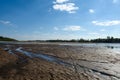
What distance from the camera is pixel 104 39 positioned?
171m

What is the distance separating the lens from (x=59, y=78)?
9523 millimetres

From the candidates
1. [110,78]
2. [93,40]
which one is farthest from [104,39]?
[110,78]

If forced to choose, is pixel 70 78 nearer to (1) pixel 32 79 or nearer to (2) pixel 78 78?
(2) pixel 78 78

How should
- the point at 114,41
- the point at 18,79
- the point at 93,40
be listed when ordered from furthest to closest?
the point at 93,40 < the point at 114,41 < the point at 18,79

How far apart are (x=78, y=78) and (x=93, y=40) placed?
639 feet

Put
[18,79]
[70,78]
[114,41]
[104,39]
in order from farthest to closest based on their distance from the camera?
1. [104,39]
2. [114,41]
3. [70,78]
4. [18,79]

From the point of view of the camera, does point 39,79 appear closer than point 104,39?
Yes

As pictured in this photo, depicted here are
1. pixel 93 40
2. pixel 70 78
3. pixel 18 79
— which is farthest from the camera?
pixel 93 40

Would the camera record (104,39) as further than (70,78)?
Yes

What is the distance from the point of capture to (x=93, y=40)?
199 meters

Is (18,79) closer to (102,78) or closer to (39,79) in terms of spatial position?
(39,79)

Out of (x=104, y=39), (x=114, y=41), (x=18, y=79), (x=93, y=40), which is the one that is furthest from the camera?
(x=93, y=40)

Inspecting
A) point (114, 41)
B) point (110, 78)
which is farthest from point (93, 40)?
point (110, 78)

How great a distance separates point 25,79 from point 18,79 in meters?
0.44
